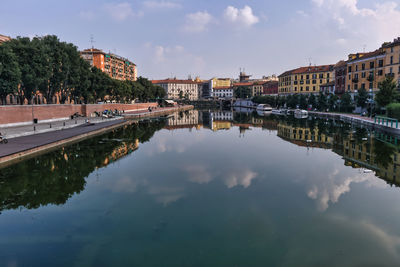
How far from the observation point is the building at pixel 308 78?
335 ft

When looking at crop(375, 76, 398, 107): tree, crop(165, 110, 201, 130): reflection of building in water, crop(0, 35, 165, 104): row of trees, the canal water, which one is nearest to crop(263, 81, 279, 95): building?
crop(165, 110, 201, 130): reflection of building in water

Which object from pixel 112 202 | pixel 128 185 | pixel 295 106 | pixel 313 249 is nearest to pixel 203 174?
pixel 128 185

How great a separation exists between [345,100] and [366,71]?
898cm

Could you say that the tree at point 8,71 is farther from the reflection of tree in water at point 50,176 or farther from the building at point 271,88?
the building at point 271,88

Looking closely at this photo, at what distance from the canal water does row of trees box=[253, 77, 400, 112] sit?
33962 mm

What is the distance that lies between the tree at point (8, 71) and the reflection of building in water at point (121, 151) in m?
18.1

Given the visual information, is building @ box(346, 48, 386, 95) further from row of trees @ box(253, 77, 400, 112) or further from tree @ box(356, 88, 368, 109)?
tree @ box(356, 88, 368, 109)

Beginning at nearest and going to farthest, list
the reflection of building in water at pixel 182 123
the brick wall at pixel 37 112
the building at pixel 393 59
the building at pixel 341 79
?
the brick wall at pixel 37 112 < the reflection of building in water at pixel 182 123 < the building at pixel 393 59 < the building at pixel 341 79

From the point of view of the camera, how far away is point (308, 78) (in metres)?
107

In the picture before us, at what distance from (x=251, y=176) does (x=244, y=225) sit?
693 cm

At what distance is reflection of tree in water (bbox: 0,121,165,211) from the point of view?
13.3m

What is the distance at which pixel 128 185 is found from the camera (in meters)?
15.4

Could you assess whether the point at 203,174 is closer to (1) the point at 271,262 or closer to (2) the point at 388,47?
(1) the point at 271,262

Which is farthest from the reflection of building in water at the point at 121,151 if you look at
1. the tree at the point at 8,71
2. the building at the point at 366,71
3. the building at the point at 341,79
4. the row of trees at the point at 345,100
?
the building at the point at 341,79
